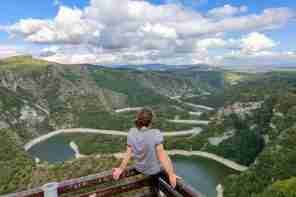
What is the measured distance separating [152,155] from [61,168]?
102283mm

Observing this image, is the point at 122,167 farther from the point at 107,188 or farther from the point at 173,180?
the point at 173,180

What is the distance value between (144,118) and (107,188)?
6.69ft

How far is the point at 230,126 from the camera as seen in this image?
622 ft

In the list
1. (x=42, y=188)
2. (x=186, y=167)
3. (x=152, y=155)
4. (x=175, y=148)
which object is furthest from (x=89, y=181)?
(x=175, y=148)

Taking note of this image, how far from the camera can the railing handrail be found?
8.61 m

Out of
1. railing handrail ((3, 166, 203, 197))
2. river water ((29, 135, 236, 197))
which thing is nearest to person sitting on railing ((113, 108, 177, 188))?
railing handrail ((3, 166, 203, 197))

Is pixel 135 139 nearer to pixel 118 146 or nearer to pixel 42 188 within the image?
pixel 42 188

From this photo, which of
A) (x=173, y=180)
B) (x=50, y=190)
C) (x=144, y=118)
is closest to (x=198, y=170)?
(x=144, y=118)

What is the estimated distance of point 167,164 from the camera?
31.1ft

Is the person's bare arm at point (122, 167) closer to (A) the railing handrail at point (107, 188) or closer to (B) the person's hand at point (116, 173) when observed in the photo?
(B) the person's hand at point (116, 173)

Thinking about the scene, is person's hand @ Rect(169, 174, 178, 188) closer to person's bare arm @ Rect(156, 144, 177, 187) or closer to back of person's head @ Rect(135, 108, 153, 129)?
person's bare arm @ Rect(156, 144, 177, 187)

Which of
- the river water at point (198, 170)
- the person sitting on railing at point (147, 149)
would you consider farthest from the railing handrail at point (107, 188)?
the river water at point (198, 170)

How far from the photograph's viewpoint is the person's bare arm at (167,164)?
923cm

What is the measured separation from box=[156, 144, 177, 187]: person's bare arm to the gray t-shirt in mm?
252
